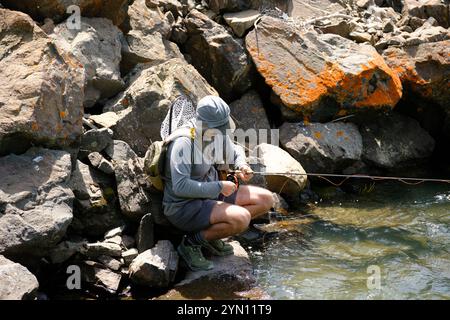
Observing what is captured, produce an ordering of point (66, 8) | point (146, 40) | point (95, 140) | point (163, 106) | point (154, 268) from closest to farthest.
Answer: point (154, 268)
point (95, 140)
point (163, 106)
point (66, 8)
point (146, 40)

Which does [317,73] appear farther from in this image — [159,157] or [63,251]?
[63,251]

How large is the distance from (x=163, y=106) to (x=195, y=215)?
7.57ft

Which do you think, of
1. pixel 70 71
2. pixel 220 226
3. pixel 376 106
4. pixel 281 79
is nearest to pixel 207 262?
pixel 220 226

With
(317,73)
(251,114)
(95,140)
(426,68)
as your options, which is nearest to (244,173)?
(95,140)

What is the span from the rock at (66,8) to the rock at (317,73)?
2585 mm

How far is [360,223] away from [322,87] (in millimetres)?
2854

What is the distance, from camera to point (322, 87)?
10.2m

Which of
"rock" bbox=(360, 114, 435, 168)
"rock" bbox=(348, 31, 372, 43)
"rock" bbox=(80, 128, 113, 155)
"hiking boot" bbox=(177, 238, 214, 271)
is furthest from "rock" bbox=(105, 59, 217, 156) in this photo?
"rock" bbox=(348, 31, 372, 43)

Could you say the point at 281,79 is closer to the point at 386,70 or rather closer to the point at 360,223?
the point at 386,70

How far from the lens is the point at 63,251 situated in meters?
6.33

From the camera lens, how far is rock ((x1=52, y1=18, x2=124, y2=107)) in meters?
8.55

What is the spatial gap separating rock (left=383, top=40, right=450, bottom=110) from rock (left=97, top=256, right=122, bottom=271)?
740cm

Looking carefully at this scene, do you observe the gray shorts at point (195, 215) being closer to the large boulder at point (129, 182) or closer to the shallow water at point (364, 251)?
the large boulder at point (129, 182)

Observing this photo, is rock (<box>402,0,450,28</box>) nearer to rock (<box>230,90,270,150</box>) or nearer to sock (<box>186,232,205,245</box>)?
rock (<box>230,90,270,150</box>)
